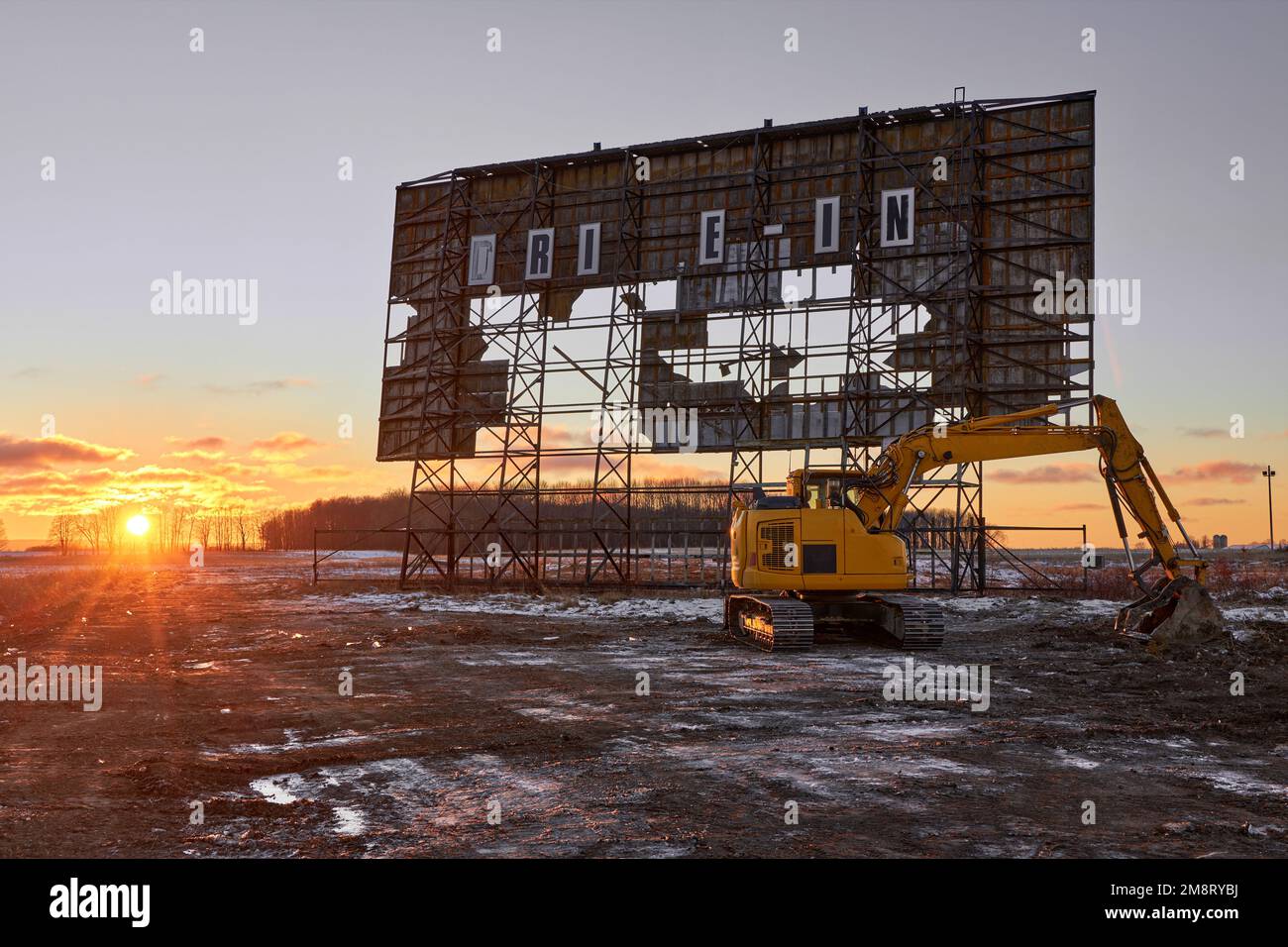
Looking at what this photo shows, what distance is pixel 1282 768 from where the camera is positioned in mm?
8406

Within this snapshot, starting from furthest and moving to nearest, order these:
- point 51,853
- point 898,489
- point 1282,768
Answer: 1. point 898,489
2. point 1282,768
3. point 51,853

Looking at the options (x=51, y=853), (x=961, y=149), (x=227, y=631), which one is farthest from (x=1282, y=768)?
(x=961, y=149)

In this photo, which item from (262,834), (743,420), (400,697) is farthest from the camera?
(743,420)

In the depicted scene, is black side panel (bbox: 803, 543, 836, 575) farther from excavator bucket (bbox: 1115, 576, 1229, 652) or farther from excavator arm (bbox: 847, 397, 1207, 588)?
excavator bucket (bbox: 1115, 576, 1229, 652)

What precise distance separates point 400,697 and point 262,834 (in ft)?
20.9

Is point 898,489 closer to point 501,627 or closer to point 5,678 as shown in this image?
point 501,627

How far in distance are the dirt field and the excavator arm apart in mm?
2117
